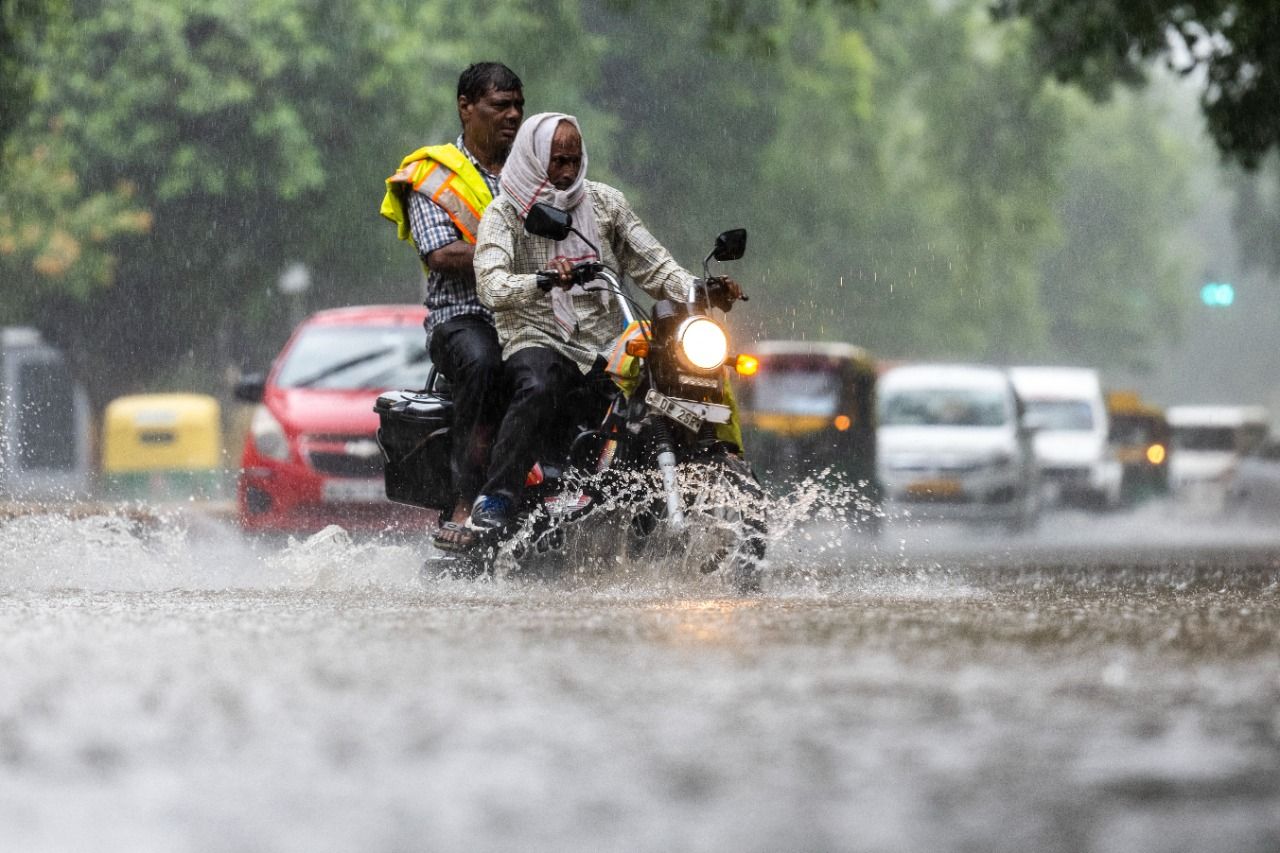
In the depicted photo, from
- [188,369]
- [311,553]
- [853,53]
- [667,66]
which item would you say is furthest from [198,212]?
[311,553]

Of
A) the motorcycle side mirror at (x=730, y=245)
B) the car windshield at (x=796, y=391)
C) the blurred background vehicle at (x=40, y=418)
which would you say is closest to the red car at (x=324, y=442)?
the motorcycle side mirror at (x=730, y=245)

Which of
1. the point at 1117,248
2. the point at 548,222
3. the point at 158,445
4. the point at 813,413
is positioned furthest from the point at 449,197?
the point at 1117,248

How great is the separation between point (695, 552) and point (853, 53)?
44.1m

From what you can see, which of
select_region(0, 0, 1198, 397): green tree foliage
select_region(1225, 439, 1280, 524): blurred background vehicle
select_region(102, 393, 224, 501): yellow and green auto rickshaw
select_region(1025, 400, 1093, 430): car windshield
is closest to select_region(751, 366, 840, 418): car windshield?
select_region(0, 0, 1198, 397): green tree foliage

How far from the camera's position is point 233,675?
17.7ft

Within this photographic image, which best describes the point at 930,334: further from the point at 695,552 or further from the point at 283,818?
the point at 283,818

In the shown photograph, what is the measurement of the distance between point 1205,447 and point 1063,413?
1210 centimetres

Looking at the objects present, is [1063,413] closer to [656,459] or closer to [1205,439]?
[1205,439]

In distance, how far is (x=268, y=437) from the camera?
1574 centimetres

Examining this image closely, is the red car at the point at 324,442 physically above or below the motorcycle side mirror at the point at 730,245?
below

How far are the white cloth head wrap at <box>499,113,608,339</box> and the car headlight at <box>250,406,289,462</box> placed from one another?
682 cm

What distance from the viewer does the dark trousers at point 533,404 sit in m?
8.82

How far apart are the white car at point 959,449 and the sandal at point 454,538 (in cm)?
1656

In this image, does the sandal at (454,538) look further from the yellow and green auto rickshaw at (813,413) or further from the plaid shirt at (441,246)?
the yellow and green auto rickshaw at (813,413)
